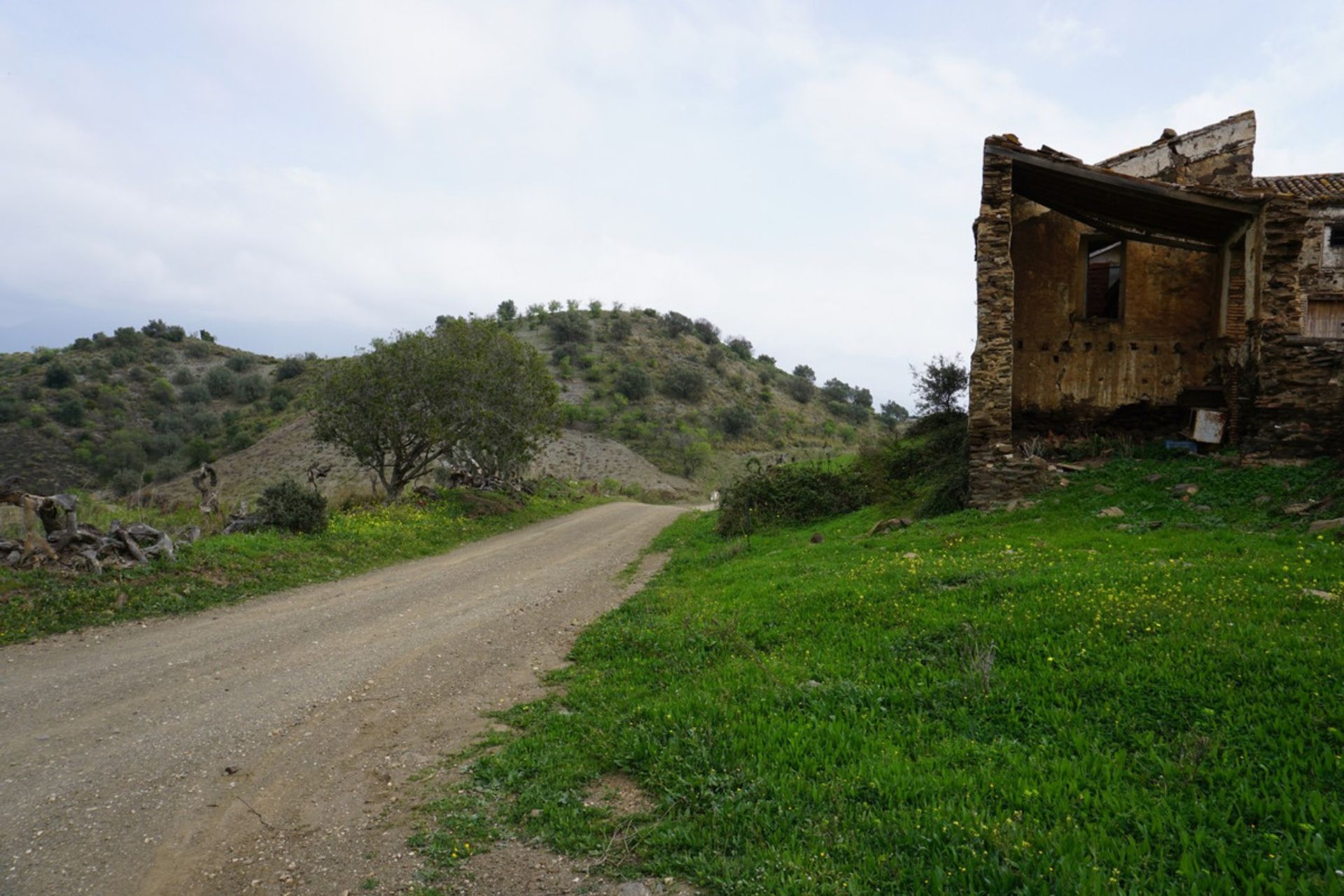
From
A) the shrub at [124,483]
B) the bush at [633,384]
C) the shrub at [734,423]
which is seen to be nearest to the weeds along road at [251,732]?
the shrub at [124,483]

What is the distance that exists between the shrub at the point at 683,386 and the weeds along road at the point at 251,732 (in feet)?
153

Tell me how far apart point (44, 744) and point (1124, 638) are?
836cm

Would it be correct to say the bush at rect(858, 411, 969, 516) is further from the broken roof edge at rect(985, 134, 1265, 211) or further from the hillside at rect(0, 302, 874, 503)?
the hillside at rect(0, 302, 874, 503)

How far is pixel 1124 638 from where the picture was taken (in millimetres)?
5484

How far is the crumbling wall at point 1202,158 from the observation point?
57.6 feet

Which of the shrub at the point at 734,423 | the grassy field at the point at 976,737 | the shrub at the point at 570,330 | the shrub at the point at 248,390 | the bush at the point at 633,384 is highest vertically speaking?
the shrub at the point at 570,330

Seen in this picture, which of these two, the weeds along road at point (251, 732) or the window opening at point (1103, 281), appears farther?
the window opening at point (1103, 281)

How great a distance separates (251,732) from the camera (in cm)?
569

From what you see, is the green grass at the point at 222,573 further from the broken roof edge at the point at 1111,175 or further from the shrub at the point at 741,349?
the shrub at the point at 741,349

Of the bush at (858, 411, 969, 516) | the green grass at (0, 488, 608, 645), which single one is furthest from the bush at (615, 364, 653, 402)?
the green grass at (0, 488, 608, 645)

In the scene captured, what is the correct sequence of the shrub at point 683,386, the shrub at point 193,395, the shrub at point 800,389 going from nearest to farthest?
the shrub at point 193,395 → the shrub at point 683,386 → the shrub at point 800,389

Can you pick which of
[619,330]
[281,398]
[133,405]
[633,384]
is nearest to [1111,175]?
[633,384]

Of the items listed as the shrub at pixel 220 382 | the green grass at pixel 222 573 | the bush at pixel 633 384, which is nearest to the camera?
the green grass at pixel 222 573

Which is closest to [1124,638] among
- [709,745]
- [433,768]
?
[709,745]
